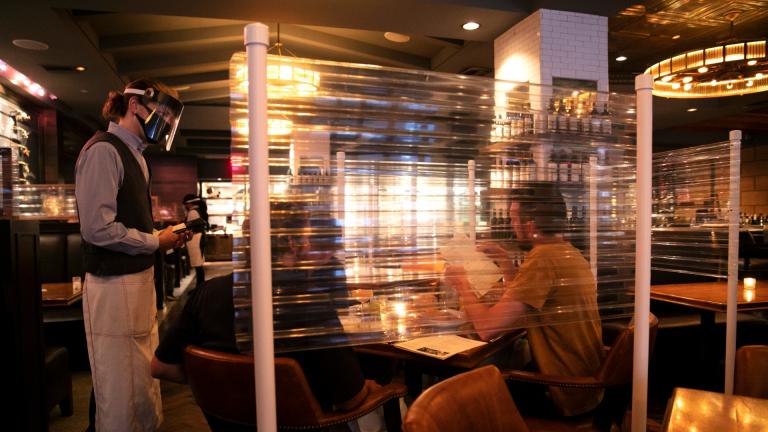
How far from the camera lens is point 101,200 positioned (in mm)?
1741

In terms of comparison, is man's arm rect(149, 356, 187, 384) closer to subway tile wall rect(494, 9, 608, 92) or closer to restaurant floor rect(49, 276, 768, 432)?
restaurant floor rect(49, 276, 768, 432)

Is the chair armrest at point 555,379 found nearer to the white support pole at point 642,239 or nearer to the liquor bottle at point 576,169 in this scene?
the white support pole at point 642,239

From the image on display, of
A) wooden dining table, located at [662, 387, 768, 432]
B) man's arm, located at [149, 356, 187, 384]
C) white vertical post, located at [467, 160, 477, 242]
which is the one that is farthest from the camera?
man's arm, located at [149, 356, 187, 384]

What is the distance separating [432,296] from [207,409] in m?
0.75

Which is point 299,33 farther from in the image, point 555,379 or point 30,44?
point 555,379

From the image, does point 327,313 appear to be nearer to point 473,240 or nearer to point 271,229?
point 271,229

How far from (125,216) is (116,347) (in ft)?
1.58

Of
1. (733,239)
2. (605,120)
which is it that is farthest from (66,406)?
(733,239)

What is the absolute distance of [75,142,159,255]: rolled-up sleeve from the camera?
1729 millimetres

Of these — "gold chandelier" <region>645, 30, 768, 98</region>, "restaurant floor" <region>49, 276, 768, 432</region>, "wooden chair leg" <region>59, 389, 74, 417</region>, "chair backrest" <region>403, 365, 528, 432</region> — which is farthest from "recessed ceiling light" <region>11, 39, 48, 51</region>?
"gold chandelier" <region>645, 30, 768, 98</region>

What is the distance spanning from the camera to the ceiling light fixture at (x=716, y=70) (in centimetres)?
457

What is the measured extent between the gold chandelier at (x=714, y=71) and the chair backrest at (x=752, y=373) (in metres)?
3.30

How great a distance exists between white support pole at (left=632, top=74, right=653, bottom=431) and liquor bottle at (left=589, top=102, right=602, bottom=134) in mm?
107

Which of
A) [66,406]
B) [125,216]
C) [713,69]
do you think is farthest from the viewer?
[713,69]
